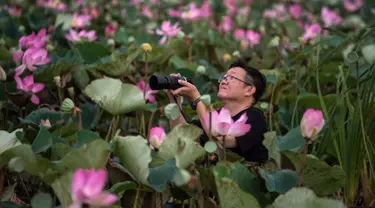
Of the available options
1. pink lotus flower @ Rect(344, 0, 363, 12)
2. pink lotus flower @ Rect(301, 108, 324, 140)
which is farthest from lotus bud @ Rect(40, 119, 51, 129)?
pink lotus flower @ Rect(344, 0, 363, 12)

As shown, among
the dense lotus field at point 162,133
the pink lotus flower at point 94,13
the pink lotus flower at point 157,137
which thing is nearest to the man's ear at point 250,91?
the dense lotus field at point 162,133

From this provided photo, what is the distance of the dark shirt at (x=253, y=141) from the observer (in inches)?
68.7

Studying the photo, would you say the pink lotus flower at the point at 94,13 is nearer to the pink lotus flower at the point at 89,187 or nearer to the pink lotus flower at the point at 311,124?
the pink lotus flower at the point at 311,124

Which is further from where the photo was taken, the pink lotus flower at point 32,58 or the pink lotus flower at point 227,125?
the pink lotus flower at point 32,58

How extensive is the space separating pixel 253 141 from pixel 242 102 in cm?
14

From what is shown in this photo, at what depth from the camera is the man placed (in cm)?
174

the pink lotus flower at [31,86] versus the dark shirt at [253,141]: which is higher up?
the dark shirt at [253,141]

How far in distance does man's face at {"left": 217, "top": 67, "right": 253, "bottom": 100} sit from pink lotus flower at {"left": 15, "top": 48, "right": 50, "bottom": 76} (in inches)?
25.2

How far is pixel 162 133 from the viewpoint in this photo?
5.31 ft

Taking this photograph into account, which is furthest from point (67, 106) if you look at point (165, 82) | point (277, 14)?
point (277, 14)

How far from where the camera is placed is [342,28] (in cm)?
476

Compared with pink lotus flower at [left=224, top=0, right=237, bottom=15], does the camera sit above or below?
above

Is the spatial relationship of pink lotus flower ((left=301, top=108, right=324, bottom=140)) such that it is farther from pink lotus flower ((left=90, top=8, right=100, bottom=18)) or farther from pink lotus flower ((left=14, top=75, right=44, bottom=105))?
pink lotus flower ((left=90, top=8, right=100, bottom=18))

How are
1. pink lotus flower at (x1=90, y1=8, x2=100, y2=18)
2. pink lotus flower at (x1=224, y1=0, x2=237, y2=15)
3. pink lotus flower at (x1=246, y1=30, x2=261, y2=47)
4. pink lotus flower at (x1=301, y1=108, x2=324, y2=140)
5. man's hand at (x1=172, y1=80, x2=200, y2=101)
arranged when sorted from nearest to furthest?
pink lotus flower at (x1=301, y1=108, x2=324, y2=140)
man's hand at (x1=172, y1=80, x2=200, y2=101)
pink lotus flower at (x1=246, y1=30, x2=261, y2=47)
pink lotus flower at (x1=90, y1=8, x2=100, y2=18)
pink lotus flower at (x1=224, y1=0, x2=237, y2=15)
